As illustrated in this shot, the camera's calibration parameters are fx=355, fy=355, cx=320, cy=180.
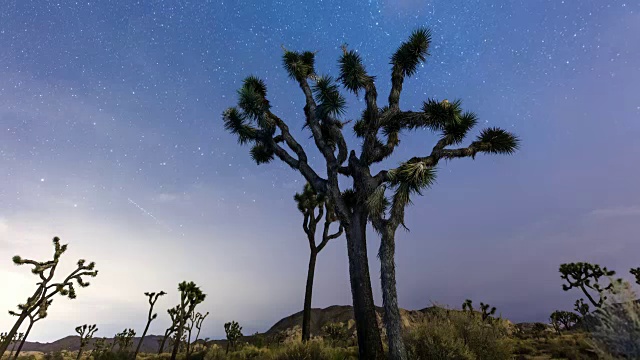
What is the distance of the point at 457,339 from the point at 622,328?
5.10 m

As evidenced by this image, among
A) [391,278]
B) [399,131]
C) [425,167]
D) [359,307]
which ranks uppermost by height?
[399,131]

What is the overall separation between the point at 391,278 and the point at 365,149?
4.39 m

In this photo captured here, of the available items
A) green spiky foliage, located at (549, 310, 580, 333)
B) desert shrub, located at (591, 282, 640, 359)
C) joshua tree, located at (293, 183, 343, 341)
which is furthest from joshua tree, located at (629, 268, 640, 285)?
desert shrub, located at (591, 282, 640, 359)

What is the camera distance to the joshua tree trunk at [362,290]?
975 cm

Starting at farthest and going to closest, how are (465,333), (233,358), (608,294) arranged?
(233,358)
(465,333)
(608,294)

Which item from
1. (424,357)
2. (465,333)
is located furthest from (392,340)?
(465,333)

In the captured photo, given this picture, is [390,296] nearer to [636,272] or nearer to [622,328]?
[622,328]

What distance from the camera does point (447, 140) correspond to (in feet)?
40.1

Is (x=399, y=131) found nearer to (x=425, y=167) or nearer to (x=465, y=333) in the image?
(x=425, y=167)

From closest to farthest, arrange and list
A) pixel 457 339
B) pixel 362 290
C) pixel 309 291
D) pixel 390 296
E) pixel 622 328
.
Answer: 1. pixel 622 328
2. pixel 457 339
3. pixel 390 296
4. pixel 362 290
5. pixel 309 291

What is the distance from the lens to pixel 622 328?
438 centimetres

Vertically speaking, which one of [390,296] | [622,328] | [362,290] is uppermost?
[362,290]

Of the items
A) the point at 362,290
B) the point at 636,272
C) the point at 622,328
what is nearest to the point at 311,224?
the point at 362,290

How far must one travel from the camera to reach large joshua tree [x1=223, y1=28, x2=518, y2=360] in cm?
1016
